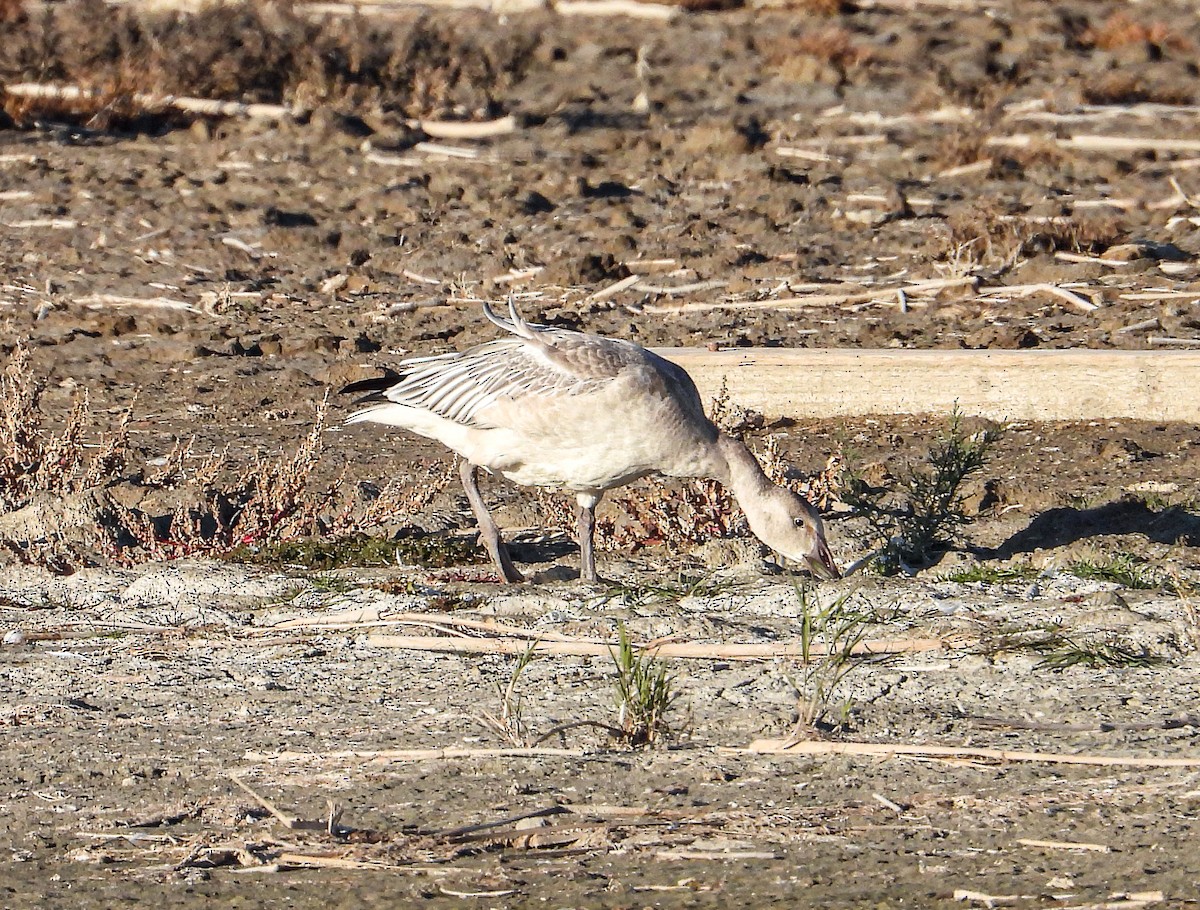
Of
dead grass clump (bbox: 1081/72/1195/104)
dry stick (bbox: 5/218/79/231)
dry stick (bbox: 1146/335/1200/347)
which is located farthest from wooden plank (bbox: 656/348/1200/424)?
dead grass clump (bbox: 1081/72/1195/104)

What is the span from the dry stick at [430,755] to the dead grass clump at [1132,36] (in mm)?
16754

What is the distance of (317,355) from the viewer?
12008mm

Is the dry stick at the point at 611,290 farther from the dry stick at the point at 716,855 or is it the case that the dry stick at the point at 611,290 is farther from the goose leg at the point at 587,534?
the dry stick at the point at 716,855

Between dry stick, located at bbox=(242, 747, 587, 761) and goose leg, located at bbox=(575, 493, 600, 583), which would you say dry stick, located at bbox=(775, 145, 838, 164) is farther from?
dry stick, located at bbox=(242, 747, 587, 761)

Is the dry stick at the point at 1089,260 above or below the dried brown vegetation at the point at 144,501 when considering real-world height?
below

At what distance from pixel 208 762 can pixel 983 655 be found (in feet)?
7.68

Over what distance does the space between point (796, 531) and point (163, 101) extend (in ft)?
37.0

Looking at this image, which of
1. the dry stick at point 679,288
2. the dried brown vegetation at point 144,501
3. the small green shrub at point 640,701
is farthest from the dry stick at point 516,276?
the small green shrub at point 640,701

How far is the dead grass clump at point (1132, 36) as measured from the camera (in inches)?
827

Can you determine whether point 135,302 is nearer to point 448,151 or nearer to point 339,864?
point 448,151

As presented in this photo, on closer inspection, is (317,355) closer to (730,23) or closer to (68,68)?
(68,68)

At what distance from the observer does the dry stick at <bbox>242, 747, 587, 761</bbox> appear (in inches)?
226

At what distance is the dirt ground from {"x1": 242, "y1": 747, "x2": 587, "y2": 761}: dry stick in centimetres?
2

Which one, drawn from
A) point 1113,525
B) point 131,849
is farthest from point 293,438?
point 131,849
